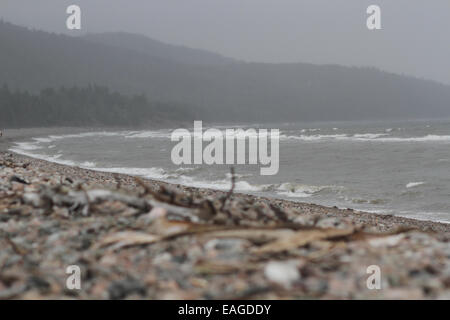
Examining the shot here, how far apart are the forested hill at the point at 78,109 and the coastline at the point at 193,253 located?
116 meters

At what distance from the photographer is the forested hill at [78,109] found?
117 m

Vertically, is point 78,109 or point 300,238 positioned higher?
point 78,109

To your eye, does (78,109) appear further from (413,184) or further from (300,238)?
(300,238)

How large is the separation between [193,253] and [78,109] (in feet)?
467

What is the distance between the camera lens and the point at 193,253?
12.0ft

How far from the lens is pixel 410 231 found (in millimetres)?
4668

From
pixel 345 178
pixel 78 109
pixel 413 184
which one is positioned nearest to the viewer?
pixel 413 184

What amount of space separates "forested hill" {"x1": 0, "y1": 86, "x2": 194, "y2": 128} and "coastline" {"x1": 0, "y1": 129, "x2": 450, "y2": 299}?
382ft

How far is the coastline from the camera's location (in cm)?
323

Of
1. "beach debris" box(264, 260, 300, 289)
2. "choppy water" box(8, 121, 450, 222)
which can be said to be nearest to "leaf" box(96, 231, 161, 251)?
Answer: "beach debris" box(264, 260, 300, 289)

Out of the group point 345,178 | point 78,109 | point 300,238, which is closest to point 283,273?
point 300,238

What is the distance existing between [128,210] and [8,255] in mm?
1166
